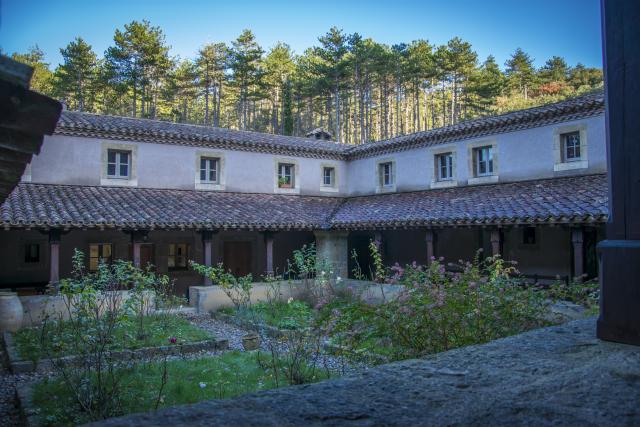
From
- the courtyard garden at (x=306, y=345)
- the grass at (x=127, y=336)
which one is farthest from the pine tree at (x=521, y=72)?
the courtyard garden at (x=306, y=345)

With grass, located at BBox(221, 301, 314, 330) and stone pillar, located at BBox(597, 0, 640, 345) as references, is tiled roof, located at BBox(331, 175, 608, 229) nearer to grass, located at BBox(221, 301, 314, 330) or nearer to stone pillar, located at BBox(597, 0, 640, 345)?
grass, located at BBox(221, 301, 314, 330)

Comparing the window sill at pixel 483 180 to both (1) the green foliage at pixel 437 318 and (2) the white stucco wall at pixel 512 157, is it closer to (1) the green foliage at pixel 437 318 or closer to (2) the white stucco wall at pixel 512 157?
(2) the white stucco wall at pixel 512 157

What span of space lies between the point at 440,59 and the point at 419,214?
82.6 ft

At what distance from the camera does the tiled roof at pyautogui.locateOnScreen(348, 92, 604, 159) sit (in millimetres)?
13352

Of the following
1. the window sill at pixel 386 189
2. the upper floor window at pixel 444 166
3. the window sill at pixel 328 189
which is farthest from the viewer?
the window sill at pixel 328 189

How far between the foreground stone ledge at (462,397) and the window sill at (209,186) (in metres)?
16.1

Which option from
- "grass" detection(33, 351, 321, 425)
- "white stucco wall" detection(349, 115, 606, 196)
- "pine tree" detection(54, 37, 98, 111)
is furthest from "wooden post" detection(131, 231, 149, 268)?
"pine tree" detection(54, 37, 98, 111)

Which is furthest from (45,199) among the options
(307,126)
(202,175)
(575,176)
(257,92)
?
(307,126)

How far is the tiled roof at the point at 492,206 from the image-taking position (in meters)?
11.4

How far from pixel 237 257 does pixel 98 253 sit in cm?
490

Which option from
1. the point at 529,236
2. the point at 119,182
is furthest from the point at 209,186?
the point at 529,236

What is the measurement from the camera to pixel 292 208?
58.2ft

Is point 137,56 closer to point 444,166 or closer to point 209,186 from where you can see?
point 209,186

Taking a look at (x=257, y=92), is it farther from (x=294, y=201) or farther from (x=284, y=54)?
(x=294, y=201)
